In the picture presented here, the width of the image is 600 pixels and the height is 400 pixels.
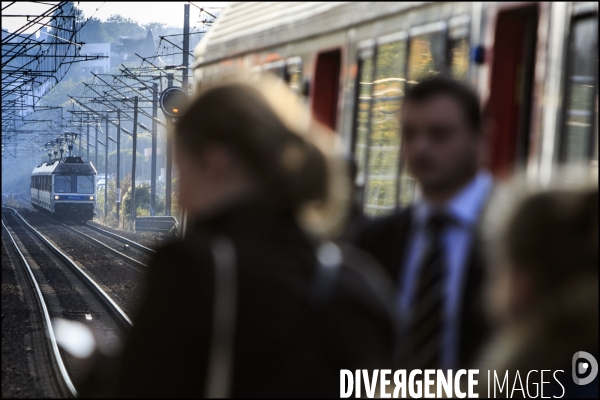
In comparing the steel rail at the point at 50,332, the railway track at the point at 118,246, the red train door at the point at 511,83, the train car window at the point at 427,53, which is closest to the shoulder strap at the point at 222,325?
the red train door at the point at 511,83

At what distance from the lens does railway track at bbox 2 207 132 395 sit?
42.5 feet

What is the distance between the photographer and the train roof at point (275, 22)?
4707 mm

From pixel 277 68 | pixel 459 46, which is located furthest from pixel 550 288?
pixel 277 68

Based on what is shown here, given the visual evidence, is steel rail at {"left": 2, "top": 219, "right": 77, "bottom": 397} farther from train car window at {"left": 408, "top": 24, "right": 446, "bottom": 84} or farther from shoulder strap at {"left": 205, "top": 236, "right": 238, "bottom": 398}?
shoulder strap at {"left": 205, "top": 236, "right": 238, "bottom": 398}

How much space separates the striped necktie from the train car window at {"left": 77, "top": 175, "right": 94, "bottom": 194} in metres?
41.5

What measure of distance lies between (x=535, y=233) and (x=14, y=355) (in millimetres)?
10601

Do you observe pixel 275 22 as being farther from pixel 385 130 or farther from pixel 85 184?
pixel 85 184

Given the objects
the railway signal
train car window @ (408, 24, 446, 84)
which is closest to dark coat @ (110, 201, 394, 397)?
train car window @ (408, 24, 446, 84)

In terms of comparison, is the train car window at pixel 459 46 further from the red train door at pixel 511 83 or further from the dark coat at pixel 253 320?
the dark coat at pixel 253 320

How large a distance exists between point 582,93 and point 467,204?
0.81 meters

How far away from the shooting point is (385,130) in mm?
4523

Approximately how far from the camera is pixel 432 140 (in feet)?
9.05

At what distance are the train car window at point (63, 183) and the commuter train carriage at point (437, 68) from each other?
3787 centimetres

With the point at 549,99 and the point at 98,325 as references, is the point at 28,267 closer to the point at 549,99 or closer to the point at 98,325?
the point at 98,325
